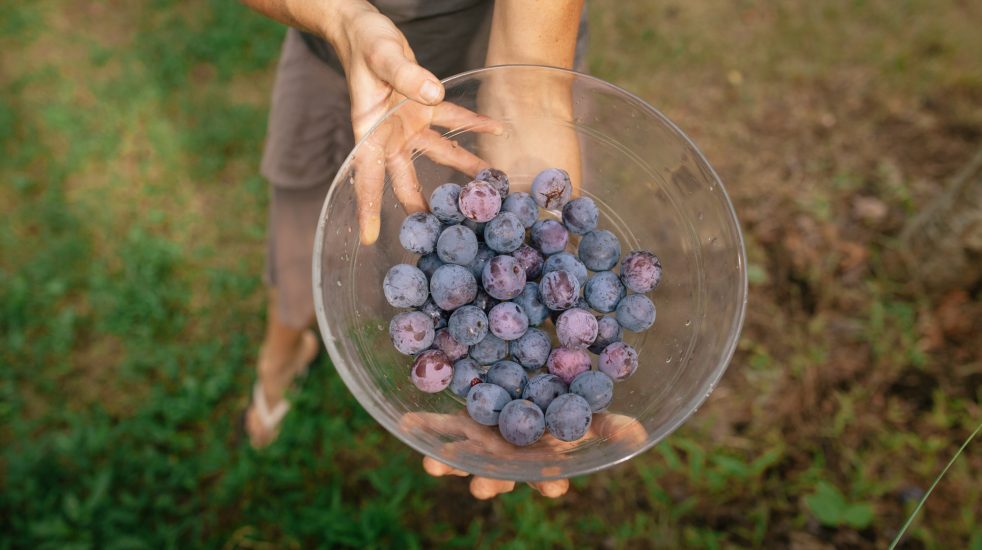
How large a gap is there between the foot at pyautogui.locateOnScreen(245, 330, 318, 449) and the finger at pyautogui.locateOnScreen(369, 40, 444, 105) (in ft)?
4.50

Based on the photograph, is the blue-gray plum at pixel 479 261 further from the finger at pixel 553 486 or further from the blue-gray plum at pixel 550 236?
the finger at pixel 553 486

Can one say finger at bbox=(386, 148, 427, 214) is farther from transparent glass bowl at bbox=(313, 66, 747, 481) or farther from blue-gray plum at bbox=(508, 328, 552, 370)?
blue-gray plum at bbox=(508, 328, 552, 370)

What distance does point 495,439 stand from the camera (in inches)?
49.2

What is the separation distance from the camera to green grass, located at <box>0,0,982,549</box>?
2.12 metres

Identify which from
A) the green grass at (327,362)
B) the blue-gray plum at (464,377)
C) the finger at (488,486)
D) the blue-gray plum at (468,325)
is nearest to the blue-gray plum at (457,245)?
the blue-gray plum at (468,325)

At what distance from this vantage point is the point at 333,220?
128 cm

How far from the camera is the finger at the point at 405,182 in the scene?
138cm

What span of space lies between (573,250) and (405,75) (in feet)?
1.76

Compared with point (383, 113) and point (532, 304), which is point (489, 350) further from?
point (383, 113)

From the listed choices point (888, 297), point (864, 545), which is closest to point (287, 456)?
point (864, 545)

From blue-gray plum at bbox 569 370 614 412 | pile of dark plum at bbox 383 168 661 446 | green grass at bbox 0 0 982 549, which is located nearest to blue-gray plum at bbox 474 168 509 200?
pile of dark plum at bbox 383 168 661 446

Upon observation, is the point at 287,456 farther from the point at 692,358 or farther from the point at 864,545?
the point at 864,545

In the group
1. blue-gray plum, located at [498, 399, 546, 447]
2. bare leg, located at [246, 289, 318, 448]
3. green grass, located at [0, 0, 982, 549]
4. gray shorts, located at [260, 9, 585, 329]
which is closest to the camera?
blue-gray plum, located at [498, 399, 546, 447]

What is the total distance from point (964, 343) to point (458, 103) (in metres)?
2.15
